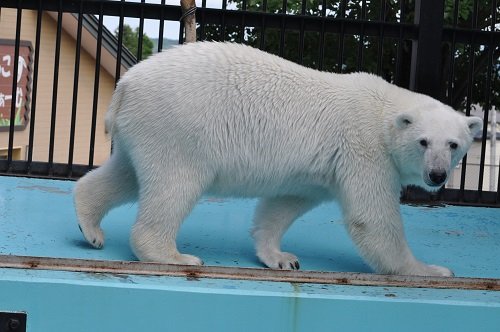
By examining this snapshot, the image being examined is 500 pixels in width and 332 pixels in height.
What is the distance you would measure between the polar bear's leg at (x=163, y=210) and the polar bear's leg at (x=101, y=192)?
250 millimetres

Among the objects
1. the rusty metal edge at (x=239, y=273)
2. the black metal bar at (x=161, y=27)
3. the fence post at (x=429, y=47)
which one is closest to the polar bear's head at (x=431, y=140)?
the rusty metal edge at (x=239, y=273)

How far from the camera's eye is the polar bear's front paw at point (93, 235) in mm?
3248

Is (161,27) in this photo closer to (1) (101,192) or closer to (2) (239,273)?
(1) (101,192)

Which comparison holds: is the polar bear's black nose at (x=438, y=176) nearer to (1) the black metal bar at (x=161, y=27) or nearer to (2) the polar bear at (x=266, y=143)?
(2) the polar bear at (x=266, y=143)

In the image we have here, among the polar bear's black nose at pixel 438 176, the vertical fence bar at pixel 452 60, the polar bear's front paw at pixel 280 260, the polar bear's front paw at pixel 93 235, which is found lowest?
the polar bear's front paw at pixel 280 260

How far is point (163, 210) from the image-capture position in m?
3.00

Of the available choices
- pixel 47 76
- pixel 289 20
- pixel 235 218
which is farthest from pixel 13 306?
pixel 47 76

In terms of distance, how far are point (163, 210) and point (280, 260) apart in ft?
1.61

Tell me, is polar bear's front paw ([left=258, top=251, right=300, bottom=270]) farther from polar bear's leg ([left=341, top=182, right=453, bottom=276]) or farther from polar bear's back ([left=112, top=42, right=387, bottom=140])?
polar bear's back ([left=112, top=42, right=387, bottom=140])

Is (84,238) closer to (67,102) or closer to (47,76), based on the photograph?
(47,76)

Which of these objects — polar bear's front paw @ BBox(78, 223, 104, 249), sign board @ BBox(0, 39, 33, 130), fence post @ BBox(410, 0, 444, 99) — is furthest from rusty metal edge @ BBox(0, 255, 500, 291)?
sign board @ BBox(0, 39, 33, 130)

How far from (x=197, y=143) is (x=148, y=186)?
21cm

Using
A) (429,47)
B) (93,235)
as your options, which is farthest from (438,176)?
(429,47)

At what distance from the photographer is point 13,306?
2662mm
